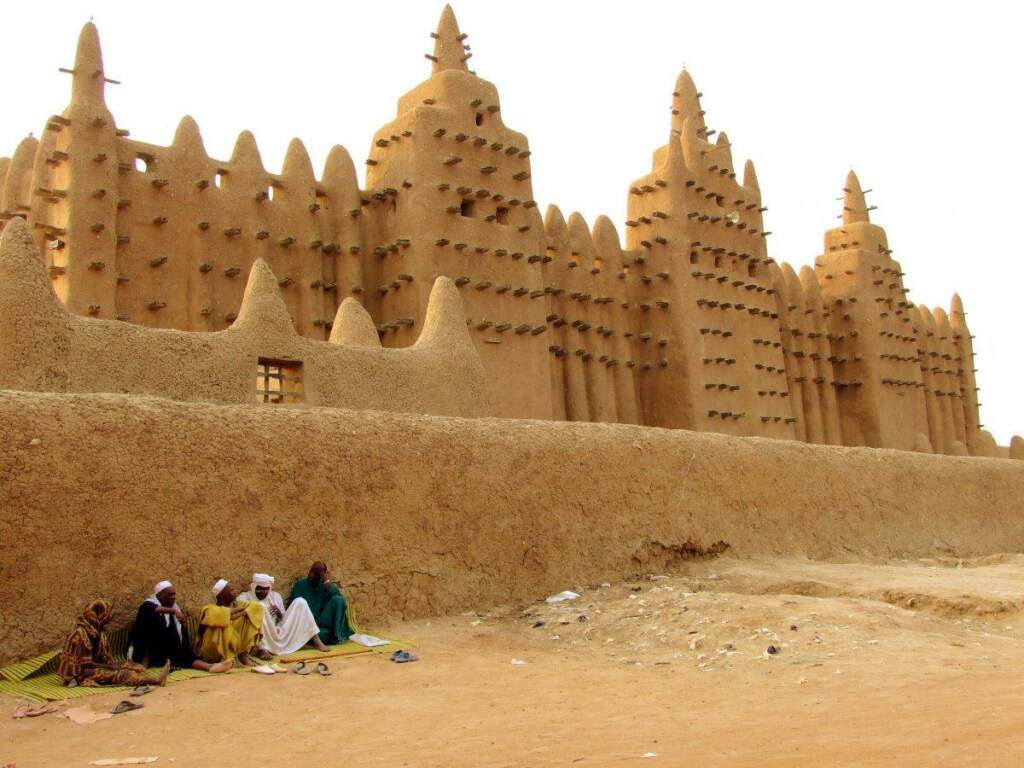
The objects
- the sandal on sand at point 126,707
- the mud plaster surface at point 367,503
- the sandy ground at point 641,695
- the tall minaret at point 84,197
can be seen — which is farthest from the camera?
the tall minaret at point 84,197

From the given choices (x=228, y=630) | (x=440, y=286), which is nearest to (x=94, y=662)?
(x=228, y=630)

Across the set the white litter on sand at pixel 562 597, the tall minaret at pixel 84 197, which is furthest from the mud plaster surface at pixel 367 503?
the tall minaret at pixel 84 197

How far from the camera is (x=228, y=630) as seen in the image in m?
7.79

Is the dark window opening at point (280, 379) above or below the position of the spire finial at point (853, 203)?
below

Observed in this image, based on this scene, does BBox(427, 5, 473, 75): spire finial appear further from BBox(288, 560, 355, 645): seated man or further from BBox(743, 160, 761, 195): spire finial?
BBox(288, 560, 355, 645): seated man

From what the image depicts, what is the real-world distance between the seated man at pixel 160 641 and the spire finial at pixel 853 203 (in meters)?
25.7

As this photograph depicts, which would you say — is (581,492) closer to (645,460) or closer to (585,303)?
(645,460)

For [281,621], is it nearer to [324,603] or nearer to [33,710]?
[324,603]

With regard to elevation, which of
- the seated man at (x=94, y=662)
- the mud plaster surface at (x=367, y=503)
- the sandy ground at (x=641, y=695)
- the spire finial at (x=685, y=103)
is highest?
the spire finial at (x=685, y=103)

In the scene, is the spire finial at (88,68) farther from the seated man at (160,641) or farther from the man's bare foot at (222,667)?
the man's bare foot at (222,667)

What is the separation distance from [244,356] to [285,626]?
12.6 ft

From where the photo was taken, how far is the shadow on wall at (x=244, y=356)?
9.71 meters

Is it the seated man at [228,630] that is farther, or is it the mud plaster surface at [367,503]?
the seated man at [228,630]

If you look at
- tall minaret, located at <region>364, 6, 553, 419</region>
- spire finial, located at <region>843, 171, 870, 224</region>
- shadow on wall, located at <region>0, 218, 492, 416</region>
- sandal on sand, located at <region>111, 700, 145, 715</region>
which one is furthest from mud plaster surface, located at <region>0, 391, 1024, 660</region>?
spire finial, located at <region>843, 171, 870, 224</region>
